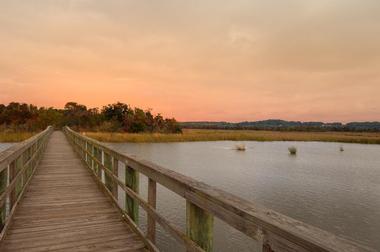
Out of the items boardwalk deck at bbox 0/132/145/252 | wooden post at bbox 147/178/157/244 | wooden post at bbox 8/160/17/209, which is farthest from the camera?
wooden post at bbox 8/160/17/209

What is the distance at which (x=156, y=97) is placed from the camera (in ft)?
172

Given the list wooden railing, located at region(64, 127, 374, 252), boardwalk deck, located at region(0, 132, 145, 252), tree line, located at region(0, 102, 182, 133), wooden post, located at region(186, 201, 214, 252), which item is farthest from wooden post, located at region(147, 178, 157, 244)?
tree line, located at region(0, 102, 182, 133)

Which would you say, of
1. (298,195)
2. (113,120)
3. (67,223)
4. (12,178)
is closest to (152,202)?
(67,223)

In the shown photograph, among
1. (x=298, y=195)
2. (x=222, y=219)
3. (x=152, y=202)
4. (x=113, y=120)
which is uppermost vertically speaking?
(x=113, y=120)

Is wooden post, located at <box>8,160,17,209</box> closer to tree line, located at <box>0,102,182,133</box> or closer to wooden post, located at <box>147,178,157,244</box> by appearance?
wooden post, located at <box>147,178,157,244</box>

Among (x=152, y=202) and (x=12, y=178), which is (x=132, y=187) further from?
(x=12, y=178)

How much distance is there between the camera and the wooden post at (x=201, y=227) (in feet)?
8.79

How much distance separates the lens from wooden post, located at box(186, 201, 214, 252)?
8.79ft

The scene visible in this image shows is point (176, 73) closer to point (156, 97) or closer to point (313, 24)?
point (156, 97)

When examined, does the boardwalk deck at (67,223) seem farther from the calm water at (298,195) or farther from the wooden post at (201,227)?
the wooden post at (201,227)

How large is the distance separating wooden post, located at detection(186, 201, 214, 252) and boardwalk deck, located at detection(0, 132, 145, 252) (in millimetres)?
1729

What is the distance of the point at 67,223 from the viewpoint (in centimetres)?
520

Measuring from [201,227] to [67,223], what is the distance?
3.37m

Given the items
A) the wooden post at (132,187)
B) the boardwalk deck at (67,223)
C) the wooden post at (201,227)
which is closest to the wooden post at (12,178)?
the boardwalk deck at (67,223)
